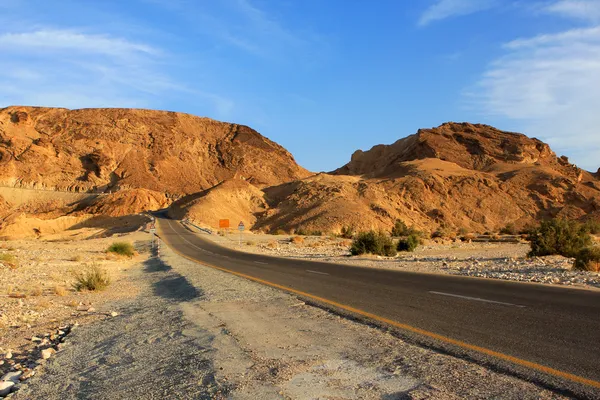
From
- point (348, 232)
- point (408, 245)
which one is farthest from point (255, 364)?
point (348, 232)

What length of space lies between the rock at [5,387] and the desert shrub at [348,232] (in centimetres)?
5400

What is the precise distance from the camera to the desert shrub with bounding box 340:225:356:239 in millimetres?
59812

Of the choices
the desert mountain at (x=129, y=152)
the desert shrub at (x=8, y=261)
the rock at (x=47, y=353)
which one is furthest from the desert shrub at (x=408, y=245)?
the desert mountain at (x=129, y=152)

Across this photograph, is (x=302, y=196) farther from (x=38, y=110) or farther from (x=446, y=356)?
(x=38, y=110)

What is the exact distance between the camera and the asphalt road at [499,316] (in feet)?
17.1

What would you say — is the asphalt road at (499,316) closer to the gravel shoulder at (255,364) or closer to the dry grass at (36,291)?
the gravel shoulder at (255,364)

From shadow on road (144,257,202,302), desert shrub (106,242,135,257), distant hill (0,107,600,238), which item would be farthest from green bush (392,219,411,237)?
shadow on road (144,257,202,302)

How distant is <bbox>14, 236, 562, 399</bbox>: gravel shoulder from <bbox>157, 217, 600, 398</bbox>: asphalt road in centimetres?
50

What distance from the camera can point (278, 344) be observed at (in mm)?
6371

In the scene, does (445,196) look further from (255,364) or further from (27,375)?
Answer: (27,375)

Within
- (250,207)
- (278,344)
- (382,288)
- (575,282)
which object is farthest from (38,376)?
(250,207)

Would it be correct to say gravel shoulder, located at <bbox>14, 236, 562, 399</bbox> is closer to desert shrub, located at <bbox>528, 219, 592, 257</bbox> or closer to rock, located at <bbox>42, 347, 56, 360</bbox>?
rock, located at <bbox>42, 347, 56, 360</bbox>

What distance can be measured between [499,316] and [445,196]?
3019 inches

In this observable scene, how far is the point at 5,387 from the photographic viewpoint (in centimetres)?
565
